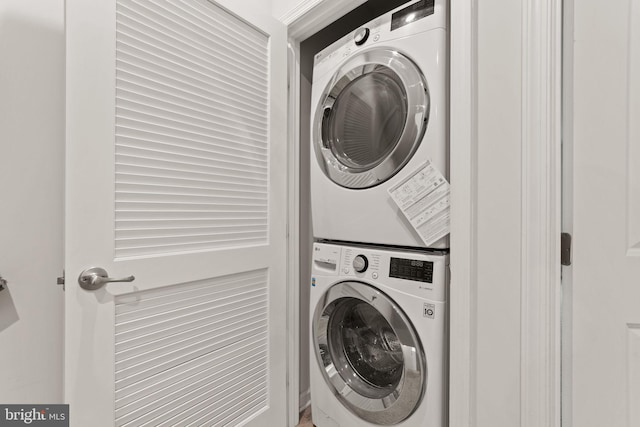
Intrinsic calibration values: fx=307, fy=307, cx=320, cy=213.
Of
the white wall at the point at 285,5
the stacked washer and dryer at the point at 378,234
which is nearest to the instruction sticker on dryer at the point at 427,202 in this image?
the stacked washer and dryer at the point at 378,234

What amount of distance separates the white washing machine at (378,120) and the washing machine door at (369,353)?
27 centimetres

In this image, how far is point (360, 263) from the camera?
1294mm

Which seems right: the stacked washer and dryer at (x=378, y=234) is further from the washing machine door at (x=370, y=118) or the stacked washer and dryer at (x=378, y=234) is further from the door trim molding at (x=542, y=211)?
the door trim molding at (x=542, y=211)

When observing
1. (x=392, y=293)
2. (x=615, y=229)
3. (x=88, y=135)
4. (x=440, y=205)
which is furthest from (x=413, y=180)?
(x=88, y=135)

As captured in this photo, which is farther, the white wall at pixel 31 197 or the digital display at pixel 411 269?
the digital display at pixel 411 269

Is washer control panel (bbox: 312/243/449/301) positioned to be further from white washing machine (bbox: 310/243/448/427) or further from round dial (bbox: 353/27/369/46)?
round dial (bbox: 353/27/369/46)

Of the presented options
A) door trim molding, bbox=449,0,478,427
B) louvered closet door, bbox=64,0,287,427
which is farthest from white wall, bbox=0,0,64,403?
door trim molding, bbox=449,0,478,427

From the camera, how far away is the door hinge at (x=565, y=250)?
84 centimetres

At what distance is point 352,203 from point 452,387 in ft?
2.46

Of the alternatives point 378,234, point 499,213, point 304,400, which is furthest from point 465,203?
point 304,400

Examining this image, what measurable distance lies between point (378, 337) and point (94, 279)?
3.55 feet

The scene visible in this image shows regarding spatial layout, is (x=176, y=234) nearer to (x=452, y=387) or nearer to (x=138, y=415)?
(x=138, y=415)

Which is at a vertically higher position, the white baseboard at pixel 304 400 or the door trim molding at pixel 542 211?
the door trim molding at pixel 542 211

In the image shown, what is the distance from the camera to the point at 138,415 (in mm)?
1018
